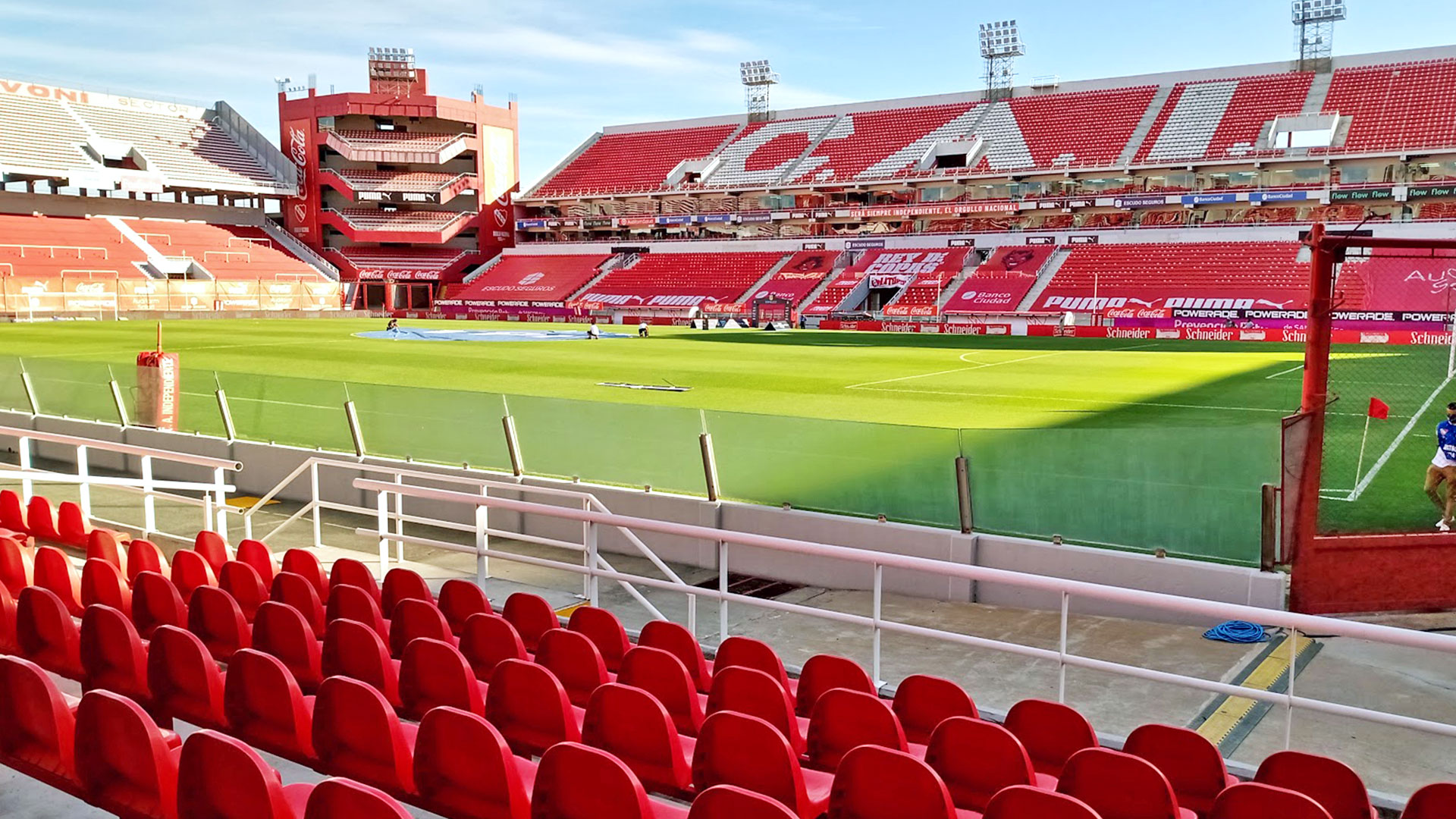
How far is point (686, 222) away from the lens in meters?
73.1

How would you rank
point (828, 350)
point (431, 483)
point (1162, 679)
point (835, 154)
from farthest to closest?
point (835, 154), point (828, 350), point (431, 483), point (1162, 679)

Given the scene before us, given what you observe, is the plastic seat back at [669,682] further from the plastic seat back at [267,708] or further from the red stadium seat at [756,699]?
the plastic seat back at [267,708]

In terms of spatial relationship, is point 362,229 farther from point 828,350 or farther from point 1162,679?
point 1162,679

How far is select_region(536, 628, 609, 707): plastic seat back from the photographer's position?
18.5 ft

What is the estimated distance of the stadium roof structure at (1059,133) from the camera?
5434 cm

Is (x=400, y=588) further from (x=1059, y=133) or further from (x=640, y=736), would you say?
(x=1059, y=133)

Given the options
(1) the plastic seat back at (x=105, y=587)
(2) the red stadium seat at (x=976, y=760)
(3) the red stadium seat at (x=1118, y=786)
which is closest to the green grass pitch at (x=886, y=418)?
(2) the red stadium seat at (x=976, y=760)

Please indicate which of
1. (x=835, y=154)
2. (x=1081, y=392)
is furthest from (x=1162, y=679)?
(x=835, y=154)

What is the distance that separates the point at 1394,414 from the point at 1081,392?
6.43 metres

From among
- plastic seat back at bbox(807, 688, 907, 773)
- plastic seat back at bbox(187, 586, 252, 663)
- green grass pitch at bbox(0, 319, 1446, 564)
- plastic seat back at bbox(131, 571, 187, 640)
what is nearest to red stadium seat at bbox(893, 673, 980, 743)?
plastic seat back at bbox(807, 688, 907, 773)

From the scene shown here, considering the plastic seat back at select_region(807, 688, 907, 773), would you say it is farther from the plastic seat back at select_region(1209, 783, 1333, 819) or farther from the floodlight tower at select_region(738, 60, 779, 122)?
the floodlight tower at select_region(738, 60, 779, 122)

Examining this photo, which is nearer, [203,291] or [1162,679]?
[1162,679]

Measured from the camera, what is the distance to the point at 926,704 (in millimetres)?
5203

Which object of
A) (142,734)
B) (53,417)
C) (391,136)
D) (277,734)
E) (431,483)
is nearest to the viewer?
(142,734)
